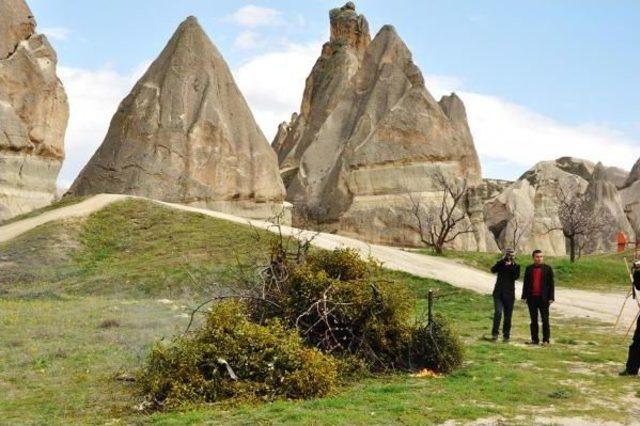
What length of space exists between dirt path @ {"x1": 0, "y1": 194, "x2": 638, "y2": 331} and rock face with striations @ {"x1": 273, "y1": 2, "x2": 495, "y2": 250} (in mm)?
14126

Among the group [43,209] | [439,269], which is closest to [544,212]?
[439,269]

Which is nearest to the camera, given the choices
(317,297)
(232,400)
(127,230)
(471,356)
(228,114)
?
(232,400)

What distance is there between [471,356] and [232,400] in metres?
4.13

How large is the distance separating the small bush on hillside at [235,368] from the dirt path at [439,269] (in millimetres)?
8690

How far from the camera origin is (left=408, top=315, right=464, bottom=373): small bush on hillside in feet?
33.1

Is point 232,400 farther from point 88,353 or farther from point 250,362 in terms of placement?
point 88,353

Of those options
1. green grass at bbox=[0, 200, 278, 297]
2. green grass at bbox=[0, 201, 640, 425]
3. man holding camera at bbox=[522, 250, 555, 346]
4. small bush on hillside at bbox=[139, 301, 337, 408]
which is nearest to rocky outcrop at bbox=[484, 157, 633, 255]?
green grass at bbox=[0, 200, 278, 297]

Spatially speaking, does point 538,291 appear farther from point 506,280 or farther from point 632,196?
point 632,196

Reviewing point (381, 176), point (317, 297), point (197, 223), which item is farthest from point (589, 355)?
point (381, 176)

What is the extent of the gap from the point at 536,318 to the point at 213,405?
245 inches

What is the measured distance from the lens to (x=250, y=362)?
29.2 feet

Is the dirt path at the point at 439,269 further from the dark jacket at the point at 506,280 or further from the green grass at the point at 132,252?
the dark jacket at the point at 506,280

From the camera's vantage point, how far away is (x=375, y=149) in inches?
1795

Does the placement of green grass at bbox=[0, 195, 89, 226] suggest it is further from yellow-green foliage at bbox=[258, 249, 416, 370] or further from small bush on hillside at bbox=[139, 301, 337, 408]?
small bush on hillside at bbox=[139, 301, 337, 408]
